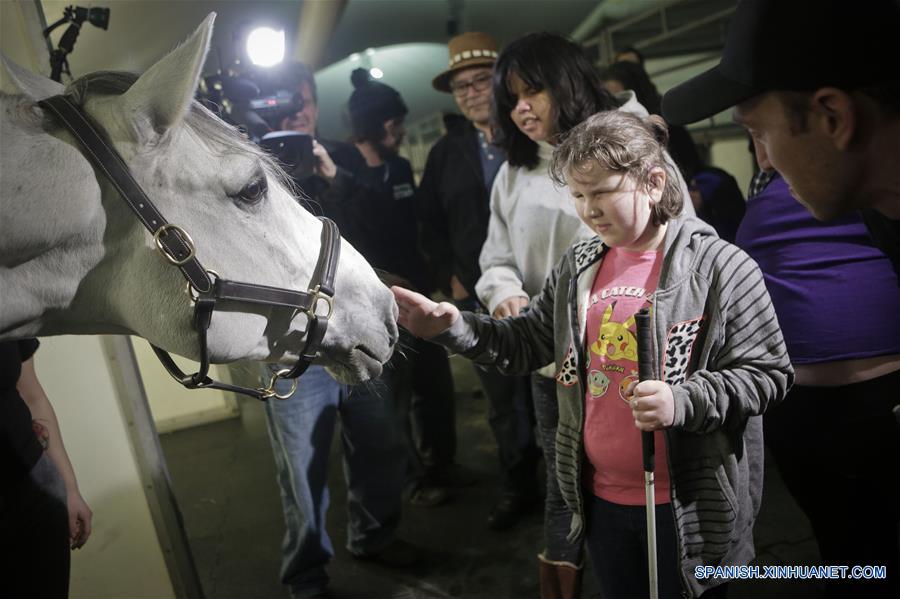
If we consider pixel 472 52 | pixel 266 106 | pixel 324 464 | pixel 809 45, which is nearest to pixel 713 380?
pixel 809 45

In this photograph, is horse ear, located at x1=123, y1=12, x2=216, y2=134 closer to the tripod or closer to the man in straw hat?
the tripod

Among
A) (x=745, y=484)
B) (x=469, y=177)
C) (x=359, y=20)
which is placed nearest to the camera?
(x=745, y=484)

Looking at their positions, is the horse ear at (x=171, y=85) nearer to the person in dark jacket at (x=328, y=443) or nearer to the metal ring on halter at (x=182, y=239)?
the metal ring on halter at (x=182, y=239)

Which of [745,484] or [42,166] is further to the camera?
[745,484]

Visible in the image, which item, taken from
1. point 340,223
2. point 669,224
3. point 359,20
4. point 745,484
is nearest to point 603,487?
point 745,484

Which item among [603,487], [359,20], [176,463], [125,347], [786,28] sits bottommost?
[176,463]

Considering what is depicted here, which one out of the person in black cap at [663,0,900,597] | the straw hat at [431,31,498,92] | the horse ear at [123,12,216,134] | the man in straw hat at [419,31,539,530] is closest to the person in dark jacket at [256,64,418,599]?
the man in straw hat at [419,31,539,530]

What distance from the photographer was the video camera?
69.6 inches

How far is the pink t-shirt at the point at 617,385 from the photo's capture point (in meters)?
1.19

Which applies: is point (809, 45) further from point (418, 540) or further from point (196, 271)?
point (418, 540)

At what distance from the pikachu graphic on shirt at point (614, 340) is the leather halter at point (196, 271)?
0.58 metres

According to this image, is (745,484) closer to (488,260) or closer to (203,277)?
(488,260)

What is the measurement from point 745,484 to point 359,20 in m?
5.52

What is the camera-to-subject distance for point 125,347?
183 cm
